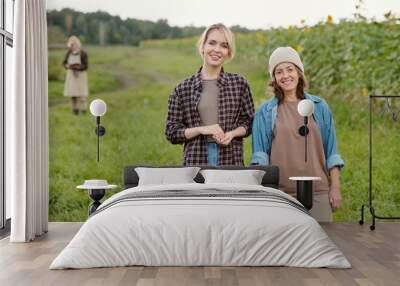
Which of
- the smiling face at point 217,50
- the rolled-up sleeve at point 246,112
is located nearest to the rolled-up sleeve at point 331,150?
the rolled-up sleeve at point 246,112

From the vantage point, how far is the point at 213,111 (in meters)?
6.64

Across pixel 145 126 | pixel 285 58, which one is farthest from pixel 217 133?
pixel 145 126

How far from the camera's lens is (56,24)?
26.0 feet

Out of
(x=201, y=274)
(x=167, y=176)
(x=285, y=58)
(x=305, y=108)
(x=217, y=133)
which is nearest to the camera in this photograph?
(x=201, y=274)

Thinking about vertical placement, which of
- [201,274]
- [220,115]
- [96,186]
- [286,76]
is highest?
[286,76]

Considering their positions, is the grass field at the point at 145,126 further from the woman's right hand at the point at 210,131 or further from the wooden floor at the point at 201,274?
the wooden floor at the point at 201,274

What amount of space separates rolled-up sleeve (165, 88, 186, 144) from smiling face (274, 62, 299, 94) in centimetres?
104

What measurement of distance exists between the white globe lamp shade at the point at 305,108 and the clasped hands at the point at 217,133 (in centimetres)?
75

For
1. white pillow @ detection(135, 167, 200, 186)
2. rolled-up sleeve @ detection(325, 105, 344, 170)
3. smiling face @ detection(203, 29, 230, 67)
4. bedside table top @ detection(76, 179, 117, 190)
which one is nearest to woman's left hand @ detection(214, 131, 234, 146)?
white pillow @ detection(135, 167, 200, 186)

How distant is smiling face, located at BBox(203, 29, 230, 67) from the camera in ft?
22.0

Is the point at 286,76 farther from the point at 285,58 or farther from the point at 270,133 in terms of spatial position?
the point at 270,133

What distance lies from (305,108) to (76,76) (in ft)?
9.91

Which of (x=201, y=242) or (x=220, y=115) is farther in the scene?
(x=220, y=115)

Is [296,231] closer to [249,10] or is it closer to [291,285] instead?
[291,285]
